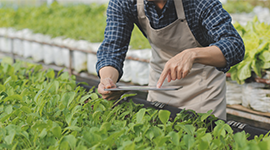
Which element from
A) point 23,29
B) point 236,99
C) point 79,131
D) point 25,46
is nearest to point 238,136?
point 79,131

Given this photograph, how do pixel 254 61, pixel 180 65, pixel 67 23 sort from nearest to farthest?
pixel 180 65 < pixel 254 61 < pixel 67 23

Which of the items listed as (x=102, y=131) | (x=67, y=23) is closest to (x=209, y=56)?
Answer: (x=102, y=131)

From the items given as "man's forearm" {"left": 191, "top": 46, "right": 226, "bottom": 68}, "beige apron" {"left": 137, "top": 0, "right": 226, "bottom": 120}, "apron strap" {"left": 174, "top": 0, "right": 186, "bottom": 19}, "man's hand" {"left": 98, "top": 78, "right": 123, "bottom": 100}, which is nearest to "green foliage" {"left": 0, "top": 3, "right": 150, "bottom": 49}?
"beige apron" {"left": 137, "top": 0, "right": 226, "bottom": 120}

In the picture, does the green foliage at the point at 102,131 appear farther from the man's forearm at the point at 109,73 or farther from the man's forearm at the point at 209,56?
the man's forearm at the point at 209,56

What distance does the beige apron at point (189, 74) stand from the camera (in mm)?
1401

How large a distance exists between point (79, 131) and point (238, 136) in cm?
52

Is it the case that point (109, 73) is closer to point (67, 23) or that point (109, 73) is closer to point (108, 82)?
point (108, 82)

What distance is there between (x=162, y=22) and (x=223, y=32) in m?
0.35

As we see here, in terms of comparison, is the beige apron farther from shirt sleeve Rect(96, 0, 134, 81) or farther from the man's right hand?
the man's right hand

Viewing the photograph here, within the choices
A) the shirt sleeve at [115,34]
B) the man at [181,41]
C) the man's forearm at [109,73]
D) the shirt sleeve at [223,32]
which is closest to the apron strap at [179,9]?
the man at [181,41]

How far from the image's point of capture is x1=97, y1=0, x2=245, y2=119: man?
45.7 inches

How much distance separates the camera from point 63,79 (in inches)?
61.2

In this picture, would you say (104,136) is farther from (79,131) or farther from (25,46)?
(25,46)

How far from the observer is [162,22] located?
1397mm
